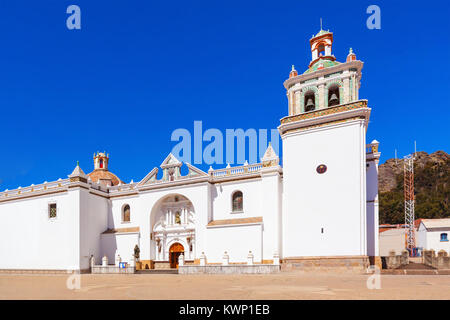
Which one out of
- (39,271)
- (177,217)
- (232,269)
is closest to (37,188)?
(39,271)

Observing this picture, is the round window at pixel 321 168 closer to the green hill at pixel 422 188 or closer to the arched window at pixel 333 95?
the arched window at pixel 333 95

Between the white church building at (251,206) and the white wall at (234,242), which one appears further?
the white wall at (234,242)

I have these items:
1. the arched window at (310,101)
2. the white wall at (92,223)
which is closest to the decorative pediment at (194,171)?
the white wall at (92,223)

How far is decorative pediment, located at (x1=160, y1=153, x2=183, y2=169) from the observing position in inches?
1056

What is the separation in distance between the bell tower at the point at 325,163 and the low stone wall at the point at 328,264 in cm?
18

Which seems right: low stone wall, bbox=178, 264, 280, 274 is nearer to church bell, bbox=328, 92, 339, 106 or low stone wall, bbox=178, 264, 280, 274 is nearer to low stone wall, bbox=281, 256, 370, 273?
low stone wall, bbox=281, 256, 370, 273

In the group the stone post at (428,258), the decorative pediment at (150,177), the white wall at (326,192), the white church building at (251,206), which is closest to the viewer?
the white wall at (326,192)

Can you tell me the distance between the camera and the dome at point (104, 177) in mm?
35625

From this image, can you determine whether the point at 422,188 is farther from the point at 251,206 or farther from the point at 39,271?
the point at 39,271

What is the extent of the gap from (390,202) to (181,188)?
5265 cm

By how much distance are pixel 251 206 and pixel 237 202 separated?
1.29m

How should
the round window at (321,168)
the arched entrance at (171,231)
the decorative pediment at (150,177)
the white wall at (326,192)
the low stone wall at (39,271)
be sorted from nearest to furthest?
1. the white wall at (326,192)
2. the round window at (321,168)
3. the low stone wall at (39,271)
4. the arched entrance at (171,231)
5. the decorative pediment at (150,177)

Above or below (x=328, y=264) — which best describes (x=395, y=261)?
below

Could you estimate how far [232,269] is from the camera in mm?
19406
